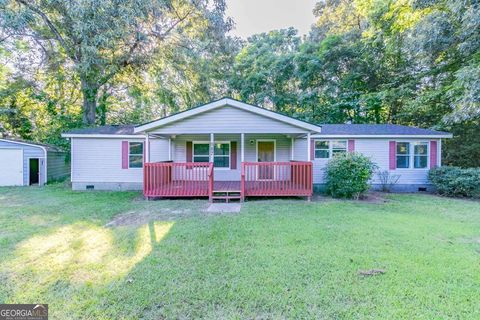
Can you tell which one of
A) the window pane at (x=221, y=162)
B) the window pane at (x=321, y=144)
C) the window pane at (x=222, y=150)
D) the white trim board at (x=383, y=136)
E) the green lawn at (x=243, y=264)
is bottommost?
the green lawn at (x=243, y=264)

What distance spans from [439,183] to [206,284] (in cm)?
1110

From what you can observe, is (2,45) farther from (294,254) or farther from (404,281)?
(404,281)

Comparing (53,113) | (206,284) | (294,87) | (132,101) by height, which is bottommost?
(206,284)

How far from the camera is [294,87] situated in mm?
19547

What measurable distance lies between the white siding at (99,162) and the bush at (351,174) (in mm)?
8302

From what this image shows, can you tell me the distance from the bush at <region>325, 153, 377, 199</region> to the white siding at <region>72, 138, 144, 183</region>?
8302mm

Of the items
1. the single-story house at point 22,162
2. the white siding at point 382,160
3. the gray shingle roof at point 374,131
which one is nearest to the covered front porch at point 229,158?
the gray shingle roof at point 374,131

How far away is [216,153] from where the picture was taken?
1107 cm

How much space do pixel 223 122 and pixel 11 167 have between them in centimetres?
1155

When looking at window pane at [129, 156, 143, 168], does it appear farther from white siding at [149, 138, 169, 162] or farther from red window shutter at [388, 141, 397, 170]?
red window shutter at [388, 141, 397, 170]

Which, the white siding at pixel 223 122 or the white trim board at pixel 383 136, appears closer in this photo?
the white siding at pixel 223 122

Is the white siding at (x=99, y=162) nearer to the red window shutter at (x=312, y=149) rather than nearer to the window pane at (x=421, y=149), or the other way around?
the red window shutter at (x=312, y=149)

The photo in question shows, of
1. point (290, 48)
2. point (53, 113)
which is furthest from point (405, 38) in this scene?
point (53, 113)

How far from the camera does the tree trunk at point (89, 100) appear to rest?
43.9 feet
